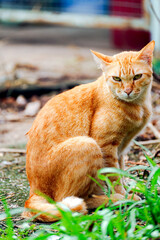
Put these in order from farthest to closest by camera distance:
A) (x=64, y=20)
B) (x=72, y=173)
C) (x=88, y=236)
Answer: (x=64, y=20) → (x=72, y=173) → (x=88, y=236)

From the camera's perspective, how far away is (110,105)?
3.20 m

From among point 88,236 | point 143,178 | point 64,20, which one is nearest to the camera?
point 88,236

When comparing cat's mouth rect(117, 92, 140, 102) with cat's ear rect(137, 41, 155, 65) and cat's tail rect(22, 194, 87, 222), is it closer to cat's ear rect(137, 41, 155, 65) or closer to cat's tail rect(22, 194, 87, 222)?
cat's ear rect(137, 41, 155, 65)

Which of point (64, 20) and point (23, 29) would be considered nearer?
point (64, 20)

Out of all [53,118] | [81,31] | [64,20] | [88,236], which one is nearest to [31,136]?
[53,118]

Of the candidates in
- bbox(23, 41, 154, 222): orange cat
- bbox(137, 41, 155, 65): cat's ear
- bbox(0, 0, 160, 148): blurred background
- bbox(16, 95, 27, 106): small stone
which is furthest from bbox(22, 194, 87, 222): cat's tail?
bbox(16, 95, 27, 106): small stone

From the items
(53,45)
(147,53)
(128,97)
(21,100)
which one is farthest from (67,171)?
(53,45)

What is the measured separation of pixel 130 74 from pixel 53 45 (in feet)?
24.0

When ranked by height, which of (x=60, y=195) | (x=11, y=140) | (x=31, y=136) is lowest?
(x=11, y=140)

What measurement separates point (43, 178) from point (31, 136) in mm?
381

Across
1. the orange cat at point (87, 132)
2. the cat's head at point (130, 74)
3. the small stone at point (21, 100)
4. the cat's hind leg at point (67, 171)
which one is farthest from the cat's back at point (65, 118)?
the small stone at point (21, 100)

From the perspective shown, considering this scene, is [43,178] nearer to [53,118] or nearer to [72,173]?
[72,173]

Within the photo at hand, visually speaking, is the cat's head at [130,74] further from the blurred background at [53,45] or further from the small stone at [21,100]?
the small stone at [21,100]

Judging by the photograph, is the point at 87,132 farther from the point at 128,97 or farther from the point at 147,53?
the point at 147,53
